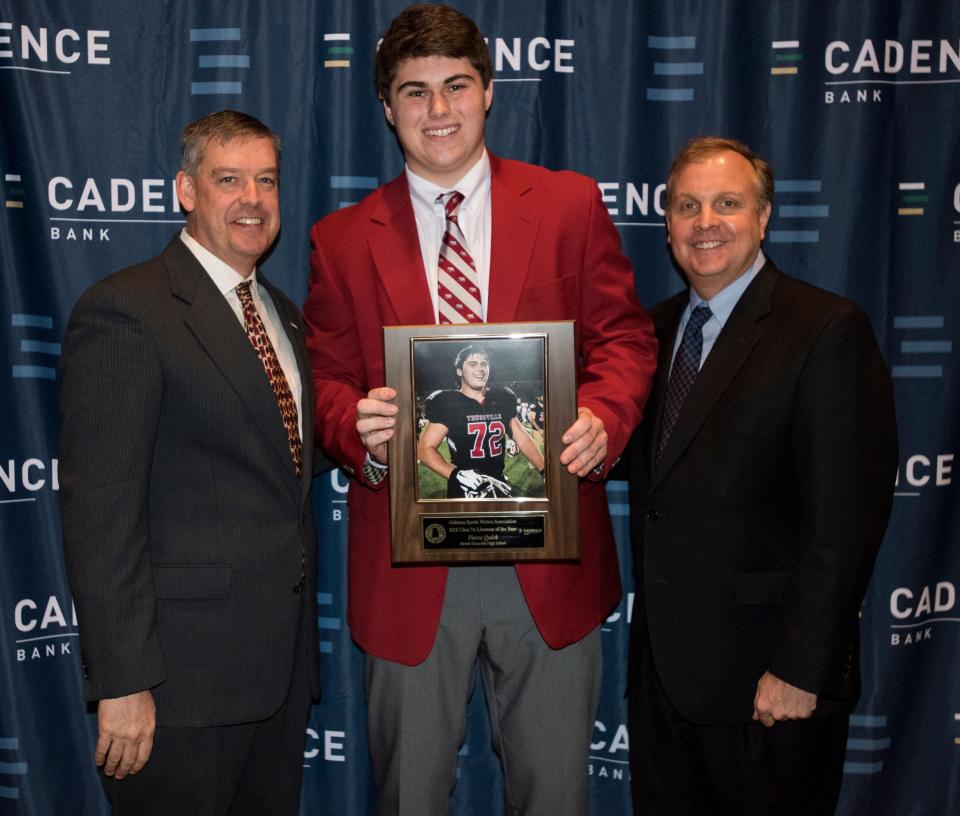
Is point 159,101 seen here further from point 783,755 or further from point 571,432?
point 783,755

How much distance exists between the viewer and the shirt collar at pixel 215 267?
2205 mm

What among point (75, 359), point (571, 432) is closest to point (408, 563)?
point (571, 432)

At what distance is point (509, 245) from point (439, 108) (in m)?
0.39

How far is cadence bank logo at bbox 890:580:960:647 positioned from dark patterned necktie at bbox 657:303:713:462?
137cm

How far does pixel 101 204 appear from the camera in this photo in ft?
9.80

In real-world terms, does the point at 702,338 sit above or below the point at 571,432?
above

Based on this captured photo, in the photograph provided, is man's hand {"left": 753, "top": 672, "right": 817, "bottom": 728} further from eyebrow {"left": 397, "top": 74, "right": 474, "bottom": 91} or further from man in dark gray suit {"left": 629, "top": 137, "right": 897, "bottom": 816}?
eyebrow {"left": 397, "top": 74, "right": 474, "bottom": 91}

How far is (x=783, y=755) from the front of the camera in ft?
7.21

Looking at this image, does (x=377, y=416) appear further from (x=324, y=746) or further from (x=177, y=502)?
(x=324, y=746)

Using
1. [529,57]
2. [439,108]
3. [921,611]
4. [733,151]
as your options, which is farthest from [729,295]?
[921,611]

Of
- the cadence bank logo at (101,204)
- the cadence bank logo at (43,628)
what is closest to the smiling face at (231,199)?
the cadence bank logo at (101,204)

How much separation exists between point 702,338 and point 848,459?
1.66ft

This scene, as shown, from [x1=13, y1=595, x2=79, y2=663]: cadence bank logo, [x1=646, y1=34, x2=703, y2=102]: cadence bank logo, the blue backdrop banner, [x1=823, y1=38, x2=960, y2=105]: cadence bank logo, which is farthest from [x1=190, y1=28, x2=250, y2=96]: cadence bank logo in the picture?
[x1=823, y1=38, x2=960, y2=105]: cadence bank logo

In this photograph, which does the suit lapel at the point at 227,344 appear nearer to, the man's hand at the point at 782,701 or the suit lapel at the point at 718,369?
the suit lapel at the point at 718,369
